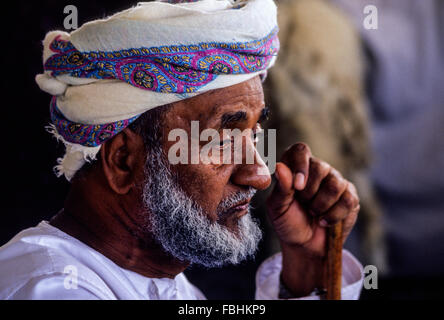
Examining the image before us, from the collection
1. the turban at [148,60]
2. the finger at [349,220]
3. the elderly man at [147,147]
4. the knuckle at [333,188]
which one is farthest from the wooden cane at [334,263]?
the turban at [148,60]

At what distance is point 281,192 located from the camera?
2.06m

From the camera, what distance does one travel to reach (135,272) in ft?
5.86

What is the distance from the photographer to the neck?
1.71m

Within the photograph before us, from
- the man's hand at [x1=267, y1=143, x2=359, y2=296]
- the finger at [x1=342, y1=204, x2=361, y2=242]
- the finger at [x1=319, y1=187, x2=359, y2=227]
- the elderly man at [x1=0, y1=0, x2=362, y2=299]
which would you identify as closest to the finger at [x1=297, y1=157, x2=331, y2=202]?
the man's hand at [x1=267, y1=143, x2=359, y2=296]

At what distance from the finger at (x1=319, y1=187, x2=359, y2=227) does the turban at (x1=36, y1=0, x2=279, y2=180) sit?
0.66 metres

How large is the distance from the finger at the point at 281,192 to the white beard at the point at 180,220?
0.92 ft

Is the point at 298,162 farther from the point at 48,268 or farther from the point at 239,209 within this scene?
the point at 48,268

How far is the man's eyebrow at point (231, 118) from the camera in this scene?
1673mm

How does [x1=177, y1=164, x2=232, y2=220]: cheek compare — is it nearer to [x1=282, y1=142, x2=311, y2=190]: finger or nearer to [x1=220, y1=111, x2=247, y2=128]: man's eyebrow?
[x1=220, y1=111, x2=247, y2=128]: man's eyebrow

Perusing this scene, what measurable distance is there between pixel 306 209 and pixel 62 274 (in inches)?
40.9

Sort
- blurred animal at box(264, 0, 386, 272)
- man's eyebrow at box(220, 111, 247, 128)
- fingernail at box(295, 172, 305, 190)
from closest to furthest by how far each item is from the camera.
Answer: man's eyebrow at box(220, 111, 247, 128)
fingernail at box(295, 172, 305, 190)
blurred animal at box(264, 0, 386, 272)

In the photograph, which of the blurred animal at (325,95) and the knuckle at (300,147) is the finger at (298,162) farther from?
the blurred animal at (325,95)

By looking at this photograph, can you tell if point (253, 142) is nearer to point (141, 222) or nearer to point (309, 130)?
point (141, 222)
